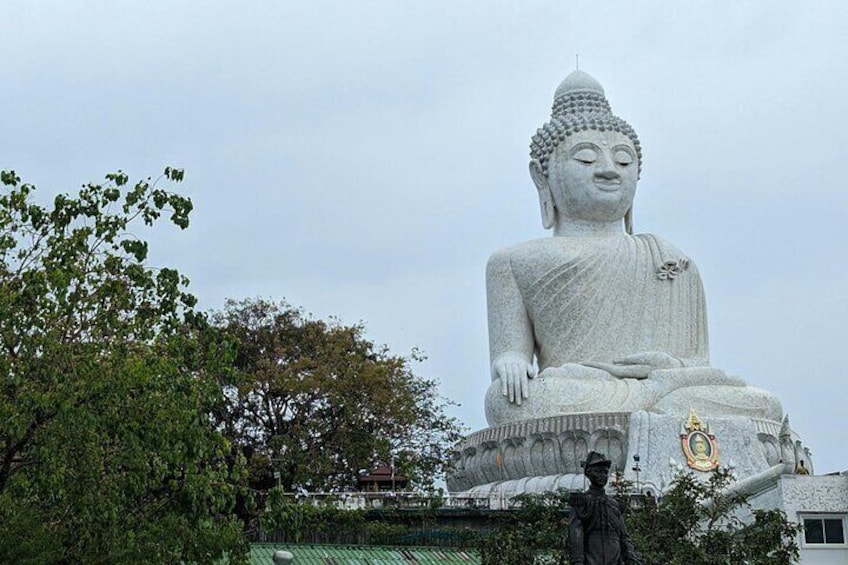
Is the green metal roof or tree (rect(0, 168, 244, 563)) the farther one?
the green metal roof

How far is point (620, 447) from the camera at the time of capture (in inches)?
757

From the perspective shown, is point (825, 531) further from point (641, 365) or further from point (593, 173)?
point (593, 173)

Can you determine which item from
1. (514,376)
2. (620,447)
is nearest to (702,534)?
(620,447)

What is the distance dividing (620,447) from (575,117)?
6.11 metres

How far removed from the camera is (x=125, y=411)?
10.8 metres

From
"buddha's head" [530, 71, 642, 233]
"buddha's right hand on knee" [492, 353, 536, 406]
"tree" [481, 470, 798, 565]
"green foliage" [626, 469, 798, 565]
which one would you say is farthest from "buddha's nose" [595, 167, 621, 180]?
"green foliage" [626, 469, 798, 565]

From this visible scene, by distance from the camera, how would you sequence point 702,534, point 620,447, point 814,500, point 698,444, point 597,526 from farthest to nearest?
point 698,444 → point 620,447 → point 814,500 → point 702,534 → point 597,526

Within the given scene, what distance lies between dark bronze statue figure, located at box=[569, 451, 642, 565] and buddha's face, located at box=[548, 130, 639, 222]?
45.6 feet

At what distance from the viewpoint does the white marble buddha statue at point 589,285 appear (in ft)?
69.6

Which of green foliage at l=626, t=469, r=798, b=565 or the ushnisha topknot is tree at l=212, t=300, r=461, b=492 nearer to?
the ushnisha topknot

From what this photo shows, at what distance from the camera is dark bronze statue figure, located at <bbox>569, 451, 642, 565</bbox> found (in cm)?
877

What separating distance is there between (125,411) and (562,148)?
13.0 metres

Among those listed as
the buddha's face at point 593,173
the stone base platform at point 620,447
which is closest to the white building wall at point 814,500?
the stone base platform at point 620,447

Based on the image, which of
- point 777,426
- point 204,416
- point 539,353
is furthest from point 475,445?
point 204,416
